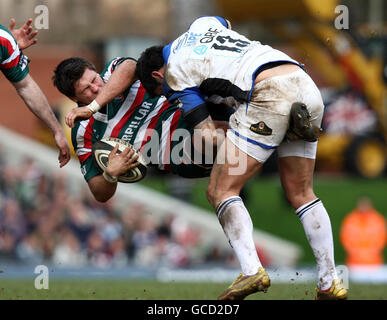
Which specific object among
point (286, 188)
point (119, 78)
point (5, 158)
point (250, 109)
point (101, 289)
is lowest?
point (101, 289)

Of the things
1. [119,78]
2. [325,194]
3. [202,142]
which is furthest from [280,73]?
[325,194]

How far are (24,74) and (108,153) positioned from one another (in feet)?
3.47

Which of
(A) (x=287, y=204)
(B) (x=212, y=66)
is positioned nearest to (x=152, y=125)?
(B) (x=212, y=66)

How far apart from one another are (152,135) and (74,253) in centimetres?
857

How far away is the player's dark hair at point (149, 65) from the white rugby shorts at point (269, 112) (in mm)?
786

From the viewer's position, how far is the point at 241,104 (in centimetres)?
612

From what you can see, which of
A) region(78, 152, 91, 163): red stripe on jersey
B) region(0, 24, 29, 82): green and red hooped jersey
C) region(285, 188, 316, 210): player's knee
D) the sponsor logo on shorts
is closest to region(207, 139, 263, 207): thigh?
the sponsor logo on shorts

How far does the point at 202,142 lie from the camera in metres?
6.18

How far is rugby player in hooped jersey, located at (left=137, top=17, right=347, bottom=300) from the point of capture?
5.99 m

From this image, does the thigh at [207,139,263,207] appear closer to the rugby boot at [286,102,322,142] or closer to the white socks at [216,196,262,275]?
the white socks at [216,196,262,275]

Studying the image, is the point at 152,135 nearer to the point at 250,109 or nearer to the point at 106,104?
the point at 106,104

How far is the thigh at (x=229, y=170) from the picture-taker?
6074 millimetres

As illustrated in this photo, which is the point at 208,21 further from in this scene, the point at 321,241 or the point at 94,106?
the point at 321,241

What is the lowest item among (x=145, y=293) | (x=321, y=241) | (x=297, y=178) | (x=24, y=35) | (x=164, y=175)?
(x=145, y=293)
